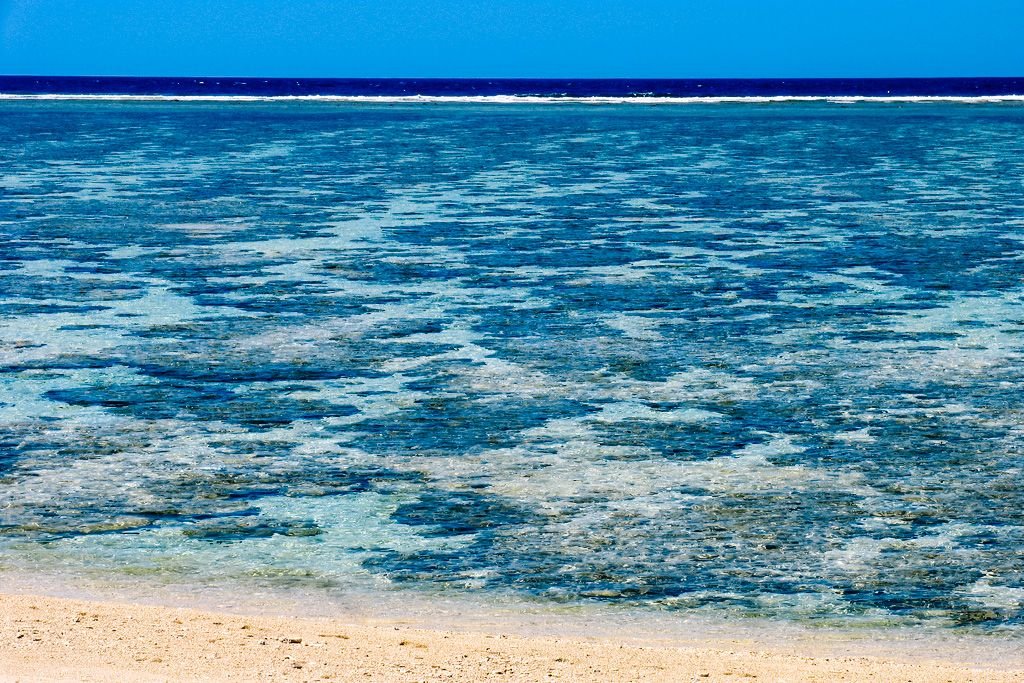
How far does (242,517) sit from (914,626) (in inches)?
76.1

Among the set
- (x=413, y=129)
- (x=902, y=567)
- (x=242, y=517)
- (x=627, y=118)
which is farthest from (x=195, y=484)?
(x=627, y=118)

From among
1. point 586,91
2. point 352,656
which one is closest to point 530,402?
point 352,656

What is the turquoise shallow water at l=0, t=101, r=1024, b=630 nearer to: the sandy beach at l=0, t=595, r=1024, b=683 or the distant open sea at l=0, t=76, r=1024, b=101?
the sandy beach at l=0, t=595, r=1024, b=683

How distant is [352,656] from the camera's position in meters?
3.20

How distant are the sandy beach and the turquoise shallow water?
0.30m

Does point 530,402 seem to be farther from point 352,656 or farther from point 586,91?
point 586,91

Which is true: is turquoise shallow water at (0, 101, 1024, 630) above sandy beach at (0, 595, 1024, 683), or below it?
below

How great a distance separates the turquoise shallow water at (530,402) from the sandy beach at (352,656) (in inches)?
11.7

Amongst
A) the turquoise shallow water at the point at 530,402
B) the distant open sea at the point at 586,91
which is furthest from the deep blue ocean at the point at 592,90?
the turquoise shallow water at the point at 530,402

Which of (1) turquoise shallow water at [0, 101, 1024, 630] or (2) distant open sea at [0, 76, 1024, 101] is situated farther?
(2) distant open sea at [0, 76, 1024, 101]

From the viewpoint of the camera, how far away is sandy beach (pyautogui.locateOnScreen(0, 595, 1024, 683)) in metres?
3.06

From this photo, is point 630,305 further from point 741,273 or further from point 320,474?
point 320,474

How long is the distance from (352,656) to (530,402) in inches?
104

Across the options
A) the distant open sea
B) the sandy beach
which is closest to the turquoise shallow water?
the sandy beach
